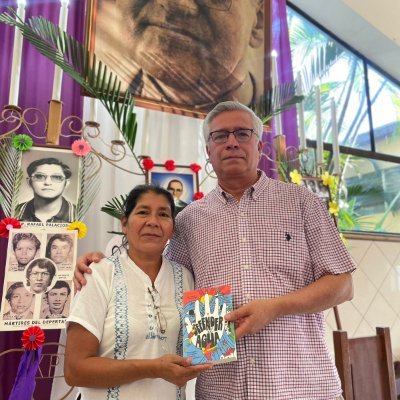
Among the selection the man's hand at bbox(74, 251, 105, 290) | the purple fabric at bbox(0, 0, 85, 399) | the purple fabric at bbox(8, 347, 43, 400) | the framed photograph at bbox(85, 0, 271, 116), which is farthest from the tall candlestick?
the purple fabric at bbox(8, 347, 43, 400)

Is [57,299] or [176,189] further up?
[176,189]

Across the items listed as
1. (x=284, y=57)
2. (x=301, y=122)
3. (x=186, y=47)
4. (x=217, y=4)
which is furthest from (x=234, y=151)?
(x=284, y=57)

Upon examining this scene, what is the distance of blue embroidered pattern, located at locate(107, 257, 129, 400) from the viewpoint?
35.1 inches

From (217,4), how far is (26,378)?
2.27 m

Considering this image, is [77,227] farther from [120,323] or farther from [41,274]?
[120,323]

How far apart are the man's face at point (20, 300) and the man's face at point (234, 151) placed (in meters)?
0.81

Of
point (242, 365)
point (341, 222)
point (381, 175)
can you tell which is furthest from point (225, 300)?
point (381, 175)

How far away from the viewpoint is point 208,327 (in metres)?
0.87

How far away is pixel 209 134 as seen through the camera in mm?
1223

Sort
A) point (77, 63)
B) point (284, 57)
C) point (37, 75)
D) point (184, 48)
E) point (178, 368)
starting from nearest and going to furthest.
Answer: point (178, 368), point (77, 63), point (37, 75), point (184, 48), point (284, 57)

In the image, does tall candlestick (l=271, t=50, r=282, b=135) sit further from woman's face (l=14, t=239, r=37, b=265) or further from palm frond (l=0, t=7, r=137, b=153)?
woman's face (l=14, t=239, r=37, b=265)

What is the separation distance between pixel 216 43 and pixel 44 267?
170 centimetres

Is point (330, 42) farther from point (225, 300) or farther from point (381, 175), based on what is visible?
point (225, 300)

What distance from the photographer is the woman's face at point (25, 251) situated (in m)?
1.42
